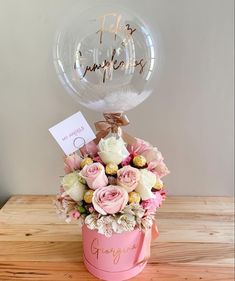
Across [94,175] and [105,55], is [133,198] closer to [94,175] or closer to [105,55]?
[94,175]

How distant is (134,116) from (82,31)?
42 centimetres

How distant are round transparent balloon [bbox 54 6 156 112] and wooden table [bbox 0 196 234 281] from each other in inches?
16.7

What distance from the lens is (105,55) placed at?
0.64 meters

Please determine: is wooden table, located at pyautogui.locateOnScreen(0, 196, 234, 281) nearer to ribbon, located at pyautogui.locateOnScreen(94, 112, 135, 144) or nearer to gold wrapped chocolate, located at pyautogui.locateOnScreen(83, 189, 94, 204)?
gold wrapped chocolate, located at pyautogui.locateOnScreen(83, 189, 94, 204)

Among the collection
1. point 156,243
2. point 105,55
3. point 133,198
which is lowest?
point 156,243

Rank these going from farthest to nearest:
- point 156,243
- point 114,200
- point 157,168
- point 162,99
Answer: point 162,99 → point 156,243 → point 157,168 → point 114,200

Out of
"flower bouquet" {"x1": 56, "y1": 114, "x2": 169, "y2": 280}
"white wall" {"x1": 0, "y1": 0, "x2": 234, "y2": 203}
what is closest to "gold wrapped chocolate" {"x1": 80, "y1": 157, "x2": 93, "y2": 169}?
"flower bouquet" {"x1": 56, "y1": 114, "x2": 169, "y2": 280}

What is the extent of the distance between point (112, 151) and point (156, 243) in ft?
1.17

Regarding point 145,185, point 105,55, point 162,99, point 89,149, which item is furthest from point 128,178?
point 162,99

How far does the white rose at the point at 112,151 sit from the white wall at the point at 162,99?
0.96 ft

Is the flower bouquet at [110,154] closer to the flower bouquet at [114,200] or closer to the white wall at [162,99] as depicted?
the flower bouquet at [114,200]

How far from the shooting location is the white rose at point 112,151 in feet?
2.16

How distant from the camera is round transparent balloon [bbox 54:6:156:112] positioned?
25.3 inches

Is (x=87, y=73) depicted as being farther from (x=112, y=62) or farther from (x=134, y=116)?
(x=134, y=116)
